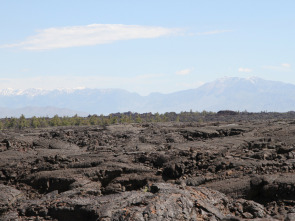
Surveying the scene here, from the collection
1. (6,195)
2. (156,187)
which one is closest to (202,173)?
(156,187)

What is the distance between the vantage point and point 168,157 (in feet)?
61.4

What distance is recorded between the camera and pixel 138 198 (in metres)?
12.0

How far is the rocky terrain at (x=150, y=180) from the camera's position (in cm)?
1161

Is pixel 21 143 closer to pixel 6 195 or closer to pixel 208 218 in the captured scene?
pixel 6 195

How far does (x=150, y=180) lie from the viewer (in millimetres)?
16859

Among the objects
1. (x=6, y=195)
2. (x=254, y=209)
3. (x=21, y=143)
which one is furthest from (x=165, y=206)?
(x=21, y=143)

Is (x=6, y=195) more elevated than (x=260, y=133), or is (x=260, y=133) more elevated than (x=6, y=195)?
(x=260, y=133)

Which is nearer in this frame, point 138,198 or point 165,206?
point 165,206

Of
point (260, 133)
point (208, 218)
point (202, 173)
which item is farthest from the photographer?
point (260, 133)

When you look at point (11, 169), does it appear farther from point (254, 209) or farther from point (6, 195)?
point (254, 209)

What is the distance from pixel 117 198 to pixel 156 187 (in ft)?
4.08

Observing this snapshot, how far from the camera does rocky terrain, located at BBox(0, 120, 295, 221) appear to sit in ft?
38.1

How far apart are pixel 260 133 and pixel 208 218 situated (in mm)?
16941

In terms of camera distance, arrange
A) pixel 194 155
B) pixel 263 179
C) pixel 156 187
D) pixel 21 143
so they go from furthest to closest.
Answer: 1. pixel 21 143
2. pixel 194 155
3. pixel 263 179
4. pixel 156 187
